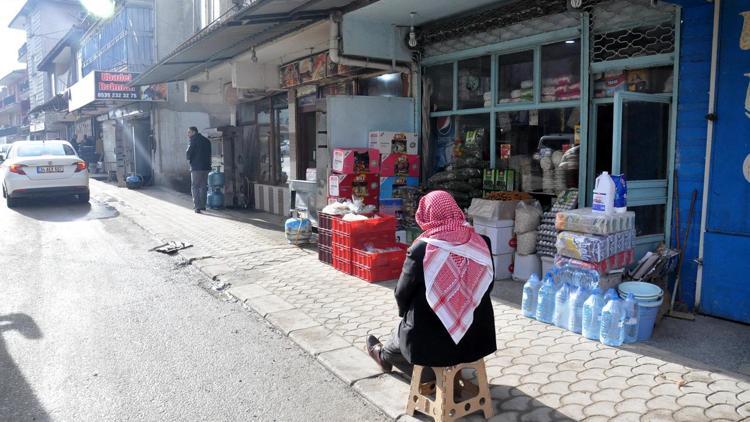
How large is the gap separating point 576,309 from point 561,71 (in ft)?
10.9

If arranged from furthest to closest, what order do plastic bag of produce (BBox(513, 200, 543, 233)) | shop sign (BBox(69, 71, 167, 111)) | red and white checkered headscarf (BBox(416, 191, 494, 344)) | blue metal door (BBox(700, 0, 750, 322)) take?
shop sign (BBox(69, 71, 167, 111)) < plastic bag of produce (BBox(513, 200, 543, 233)) < blue metal door (BBox(700, 0, 750, 322)) < red and white checkered headscarf (BBox(416, 191, 494, 344))

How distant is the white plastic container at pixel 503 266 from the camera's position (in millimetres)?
7066

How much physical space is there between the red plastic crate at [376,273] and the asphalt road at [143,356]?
1.70 meters

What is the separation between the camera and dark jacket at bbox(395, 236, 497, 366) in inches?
138

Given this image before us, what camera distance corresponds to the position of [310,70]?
11.6m

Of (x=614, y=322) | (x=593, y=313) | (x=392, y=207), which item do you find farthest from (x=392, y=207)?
(x=614, y=322)

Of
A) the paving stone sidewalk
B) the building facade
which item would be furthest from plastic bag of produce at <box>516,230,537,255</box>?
the building facade

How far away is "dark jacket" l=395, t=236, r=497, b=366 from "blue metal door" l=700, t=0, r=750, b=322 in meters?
3.07

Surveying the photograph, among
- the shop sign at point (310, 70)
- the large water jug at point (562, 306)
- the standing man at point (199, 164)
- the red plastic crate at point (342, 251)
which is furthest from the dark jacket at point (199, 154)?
the large water jug at point (562, 306)

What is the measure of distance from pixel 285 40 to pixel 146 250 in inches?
173

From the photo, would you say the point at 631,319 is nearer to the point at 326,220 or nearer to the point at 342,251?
the point at 342,251

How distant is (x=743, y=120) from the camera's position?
16.9ft

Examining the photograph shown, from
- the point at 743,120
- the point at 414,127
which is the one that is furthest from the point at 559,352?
the point at 414,127

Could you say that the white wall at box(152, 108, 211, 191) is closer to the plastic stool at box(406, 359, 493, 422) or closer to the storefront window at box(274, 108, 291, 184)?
the storefront window at box(274, 108, 291, 184)
